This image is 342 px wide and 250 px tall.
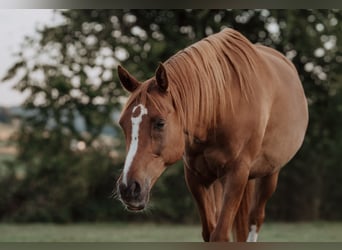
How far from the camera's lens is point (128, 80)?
255 centimetres

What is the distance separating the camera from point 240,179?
8.89ft

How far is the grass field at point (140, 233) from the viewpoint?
212 inches

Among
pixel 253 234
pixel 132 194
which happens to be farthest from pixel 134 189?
pixel 253 234

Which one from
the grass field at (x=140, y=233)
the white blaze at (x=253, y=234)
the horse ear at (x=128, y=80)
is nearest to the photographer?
the horse ear at (x=128, y=80)

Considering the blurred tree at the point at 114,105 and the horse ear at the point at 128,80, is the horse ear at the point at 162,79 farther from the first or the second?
the blurred tree at the point at 114,105

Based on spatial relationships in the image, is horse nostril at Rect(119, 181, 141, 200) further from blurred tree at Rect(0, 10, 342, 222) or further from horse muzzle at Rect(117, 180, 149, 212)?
blurred tree at Rect(0, 10, 342, 222)

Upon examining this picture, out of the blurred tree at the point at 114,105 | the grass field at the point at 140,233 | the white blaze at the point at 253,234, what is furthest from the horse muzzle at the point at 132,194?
the blurred tree at the point at 114,105

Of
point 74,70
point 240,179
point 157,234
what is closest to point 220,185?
point 240,179

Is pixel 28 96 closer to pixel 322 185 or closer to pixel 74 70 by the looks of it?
pixel 74 70

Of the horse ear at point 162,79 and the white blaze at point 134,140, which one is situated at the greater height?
the horse ear at point 162,79

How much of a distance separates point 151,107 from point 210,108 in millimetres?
357

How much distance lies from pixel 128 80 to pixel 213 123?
0.43 m

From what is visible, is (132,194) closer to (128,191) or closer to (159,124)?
(128,191)

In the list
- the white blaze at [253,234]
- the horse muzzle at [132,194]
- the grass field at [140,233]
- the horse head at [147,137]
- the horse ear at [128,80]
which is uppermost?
the horse ear at [128,80]
